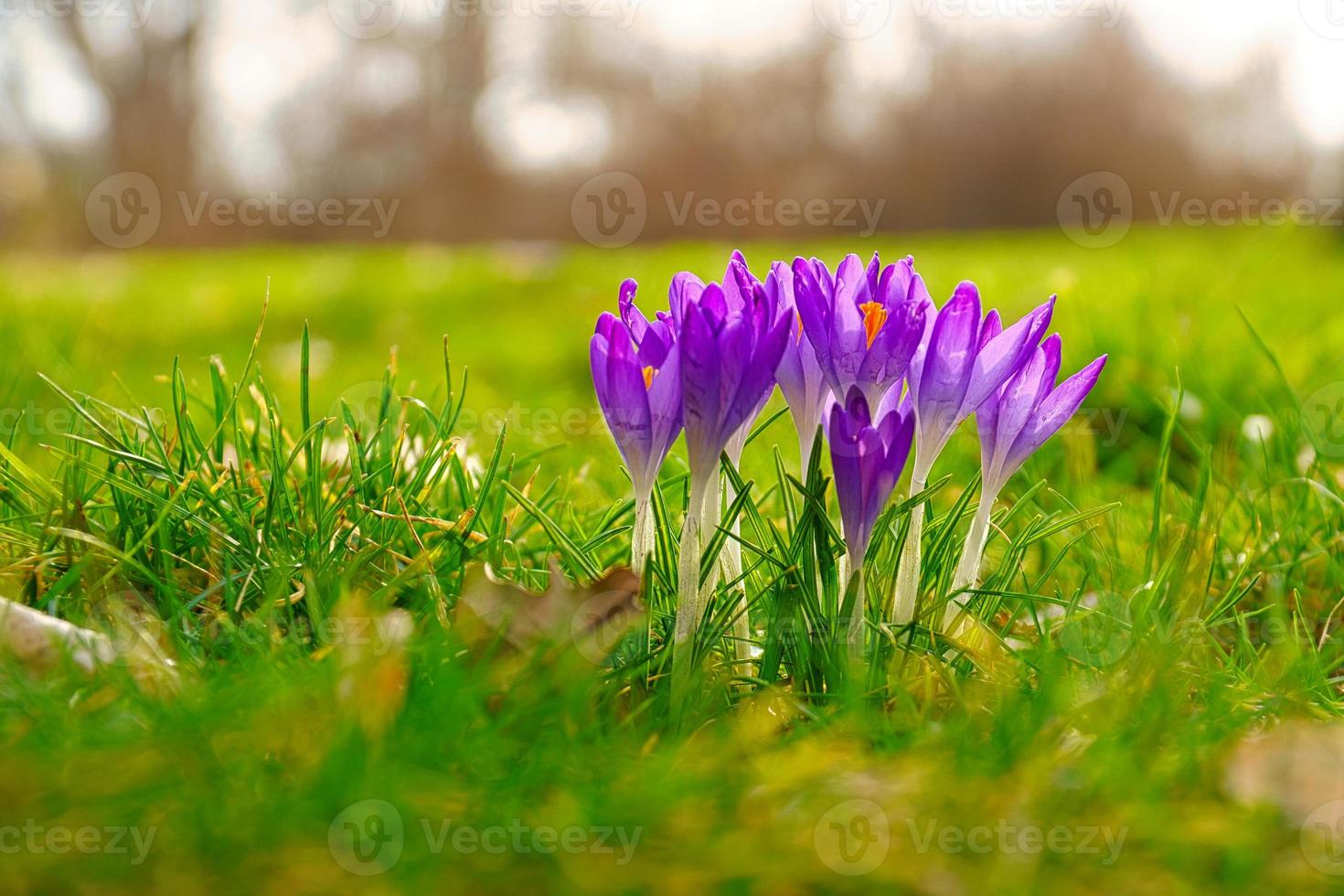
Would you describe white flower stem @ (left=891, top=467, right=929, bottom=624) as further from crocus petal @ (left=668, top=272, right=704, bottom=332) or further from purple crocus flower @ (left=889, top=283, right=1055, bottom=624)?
crocus petal @ (left=668, top=272, right=704, bottom=332)

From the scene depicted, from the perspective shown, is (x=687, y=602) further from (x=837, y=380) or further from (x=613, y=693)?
(x=837, y=380)

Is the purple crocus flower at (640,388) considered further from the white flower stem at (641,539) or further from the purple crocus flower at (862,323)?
the purple crocus flower at (862,323)

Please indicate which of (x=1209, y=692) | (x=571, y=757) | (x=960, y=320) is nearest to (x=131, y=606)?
(x=571, y=757)

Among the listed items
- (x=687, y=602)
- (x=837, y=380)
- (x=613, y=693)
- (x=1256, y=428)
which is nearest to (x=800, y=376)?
(x=837, y=380)

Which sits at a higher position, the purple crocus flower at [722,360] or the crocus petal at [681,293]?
the crocus petal at [681,293]

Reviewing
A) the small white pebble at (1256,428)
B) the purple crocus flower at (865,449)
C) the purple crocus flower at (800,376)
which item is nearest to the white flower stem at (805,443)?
the purple crocus flower at (800,376)

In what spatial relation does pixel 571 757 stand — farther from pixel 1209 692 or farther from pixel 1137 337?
pixel 1137 337

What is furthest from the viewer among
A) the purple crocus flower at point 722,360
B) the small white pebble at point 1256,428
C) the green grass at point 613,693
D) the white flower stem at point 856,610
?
the small white pebble at point 1256,428
